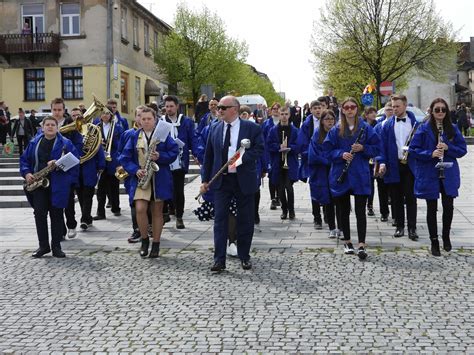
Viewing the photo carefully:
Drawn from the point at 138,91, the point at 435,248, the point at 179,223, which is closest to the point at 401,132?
the point at 435,248

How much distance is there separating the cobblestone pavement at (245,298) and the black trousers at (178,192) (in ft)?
3.56

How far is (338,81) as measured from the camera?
43.8 metres

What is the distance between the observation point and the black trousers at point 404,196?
377 inches

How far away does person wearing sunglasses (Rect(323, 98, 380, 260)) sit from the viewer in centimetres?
833

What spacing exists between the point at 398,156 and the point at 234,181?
3274mm

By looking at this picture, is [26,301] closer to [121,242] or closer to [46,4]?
[121,242]

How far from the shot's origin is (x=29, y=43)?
37781 millimetres

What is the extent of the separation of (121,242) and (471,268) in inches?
187

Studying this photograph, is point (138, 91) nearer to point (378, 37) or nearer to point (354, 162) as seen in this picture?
point (378, 37)

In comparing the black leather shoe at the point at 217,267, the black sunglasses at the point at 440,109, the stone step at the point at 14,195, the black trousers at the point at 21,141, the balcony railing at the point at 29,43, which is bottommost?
the black leather shoe at the point at 217,267

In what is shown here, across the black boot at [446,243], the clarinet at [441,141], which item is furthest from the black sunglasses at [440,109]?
the black boot at [446,243]

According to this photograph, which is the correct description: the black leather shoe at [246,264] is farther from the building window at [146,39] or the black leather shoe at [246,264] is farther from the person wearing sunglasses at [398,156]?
the building window at [146,39]

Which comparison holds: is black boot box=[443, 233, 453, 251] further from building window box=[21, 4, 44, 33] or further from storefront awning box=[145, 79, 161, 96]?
storefront awning box=[145, 79, 161, 96]

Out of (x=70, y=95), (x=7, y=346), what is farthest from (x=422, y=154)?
(x=70, y=95)
